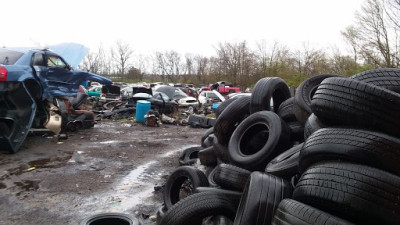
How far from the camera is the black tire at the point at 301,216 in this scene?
2039 mm

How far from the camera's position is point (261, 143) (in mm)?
4523

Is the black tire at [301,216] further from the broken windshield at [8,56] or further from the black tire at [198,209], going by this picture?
the broken windshield at [8,56]

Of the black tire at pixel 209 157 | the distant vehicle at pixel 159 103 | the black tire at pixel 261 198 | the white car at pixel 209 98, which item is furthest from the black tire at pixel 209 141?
the white car at pixel 209 98

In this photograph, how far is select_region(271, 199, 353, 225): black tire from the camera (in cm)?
204

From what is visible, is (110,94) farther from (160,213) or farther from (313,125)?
(313,125)

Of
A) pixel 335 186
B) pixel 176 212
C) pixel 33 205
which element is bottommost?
pixel 33 205

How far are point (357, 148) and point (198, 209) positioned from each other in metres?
1.56

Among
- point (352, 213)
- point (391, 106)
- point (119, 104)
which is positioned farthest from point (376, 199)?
point (119, 104)

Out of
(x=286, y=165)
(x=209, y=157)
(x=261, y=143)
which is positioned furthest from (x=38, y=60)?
(x=286, y=165)

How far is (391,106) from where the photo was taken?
2.50m

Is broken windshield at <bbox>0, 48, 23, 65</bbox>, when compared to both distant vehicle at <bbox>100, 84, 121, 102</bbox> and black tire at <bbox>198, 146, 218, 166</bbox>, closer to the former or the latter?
black tire at <bbox>198, 146, 218, 166</bbox>

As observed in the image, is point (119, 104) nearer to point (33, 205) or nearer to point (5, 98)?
point (5, 98)

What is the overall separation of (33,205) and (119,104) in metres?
12.6

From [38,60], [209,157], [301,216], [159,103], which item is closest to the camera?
[301,216]
